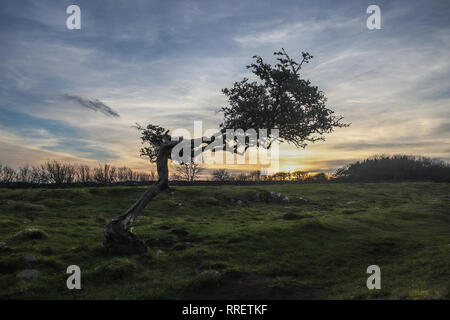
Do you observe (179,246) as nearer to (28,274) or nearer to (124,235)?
(124,235)

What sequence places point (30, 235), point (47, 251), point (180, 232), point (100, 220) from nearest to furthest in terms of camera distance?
point (47, 251)
point (30, 235)
point (180, 232)
point (100, 220)

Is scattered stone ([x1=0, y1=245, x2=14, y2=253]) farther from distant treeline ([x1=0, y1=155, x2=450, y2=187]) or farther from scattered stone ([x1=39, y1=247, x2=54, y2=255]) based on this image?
distant treeline ([x1=0, y1=155, x2=450, y2=187])

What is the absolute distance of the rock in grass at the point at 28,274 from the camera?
1408 centimetres

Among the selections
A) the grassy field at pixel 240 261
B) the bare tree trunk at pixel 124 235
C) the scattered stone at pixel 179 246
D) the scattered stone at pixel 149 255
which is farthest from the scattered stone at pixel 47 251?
the scattered stone at pixel 179 246

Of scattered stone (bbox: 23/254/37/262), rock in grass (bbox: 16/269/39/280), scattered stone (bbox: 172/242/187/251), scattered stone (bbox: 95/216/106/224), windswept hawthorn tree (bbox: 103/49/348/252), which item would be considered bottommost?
scattered stone (bbox: 95/216/106/224)

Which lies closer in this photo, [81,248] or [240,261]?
[240,261]

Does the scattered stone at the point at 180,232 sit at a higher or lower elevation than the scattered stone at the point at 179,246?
lower

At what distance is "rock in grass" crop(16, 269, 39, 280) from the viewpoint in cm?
1408

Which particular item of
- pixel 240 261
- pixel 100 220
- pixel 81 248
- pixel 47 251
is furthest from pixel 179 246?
pixel 100 220

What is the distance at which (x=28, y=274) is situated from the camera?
1432 cm

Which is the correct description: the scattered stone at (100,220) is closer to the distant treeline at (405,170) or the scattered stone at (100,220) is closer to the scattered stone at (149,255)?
the scattered stone at (149,255)

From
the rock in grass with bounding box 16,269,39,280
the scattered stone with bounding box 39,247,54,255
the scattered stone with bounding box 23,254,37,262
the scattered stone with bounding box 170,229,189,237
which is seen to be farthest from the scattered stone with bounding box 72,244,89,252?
the scattered stone with bounding box 170,229,189,237
